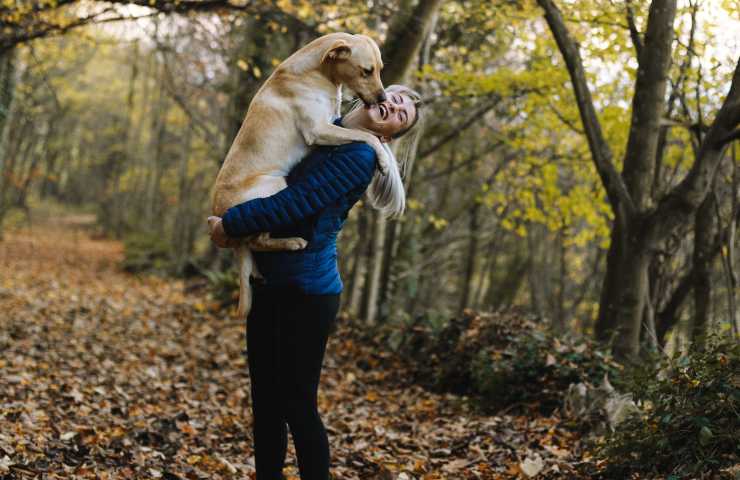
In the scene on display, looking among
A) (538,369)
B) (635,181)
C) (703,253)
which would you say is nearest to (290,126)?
(538,369)

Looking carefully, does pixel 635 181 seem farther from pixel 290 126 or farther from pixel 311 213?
pixel 311 213

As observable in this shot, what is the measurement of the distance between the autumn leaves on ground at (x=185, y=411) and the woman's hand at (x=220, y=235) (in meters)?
1.81

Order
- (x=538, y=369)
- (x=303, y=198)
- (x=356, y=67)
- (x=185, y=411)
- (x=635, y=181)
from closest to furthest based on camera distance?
(x=303, y=198), (x=356, y=67), (x=185, y=411), (x=538, y=369), (x=635, y=181)

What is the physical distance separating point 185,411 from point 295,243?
131 inches

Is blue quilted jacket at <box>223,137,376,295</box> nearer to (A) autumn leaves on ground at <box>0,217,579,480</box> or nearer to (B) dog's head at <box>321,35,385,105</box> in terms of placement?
(B) dog's head at <box>321,35,385,105</box>

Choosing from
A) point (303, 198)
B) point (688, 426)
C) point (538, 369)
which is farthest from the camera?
point (538, 369)

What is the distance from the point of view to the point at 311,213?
2.49 metres

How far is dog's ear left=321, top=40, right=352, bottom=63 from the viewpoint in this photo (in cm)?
A: 274

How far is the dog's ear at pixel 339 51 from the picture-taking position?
2740 millimetres

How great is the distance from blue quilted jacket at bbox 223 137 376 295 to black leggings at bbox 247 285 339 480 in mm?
62

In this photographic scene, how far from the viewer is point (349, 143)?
2.59 meters

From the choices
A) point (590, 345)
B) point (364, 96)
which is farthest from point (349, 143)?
point (590, 345)

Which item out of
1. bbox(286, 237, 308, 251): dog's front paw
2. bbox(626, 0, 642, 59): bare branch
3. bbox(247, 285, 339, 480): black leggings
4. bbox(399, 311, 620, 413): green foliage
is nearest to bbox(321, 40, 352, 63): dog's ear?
bbox(286, 237, 308, 251): dog's front paw

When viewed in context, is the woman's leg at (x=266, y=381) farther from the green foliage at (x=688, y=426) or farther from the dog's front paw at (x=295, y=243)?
the green foliage at (x=688, y=426)
